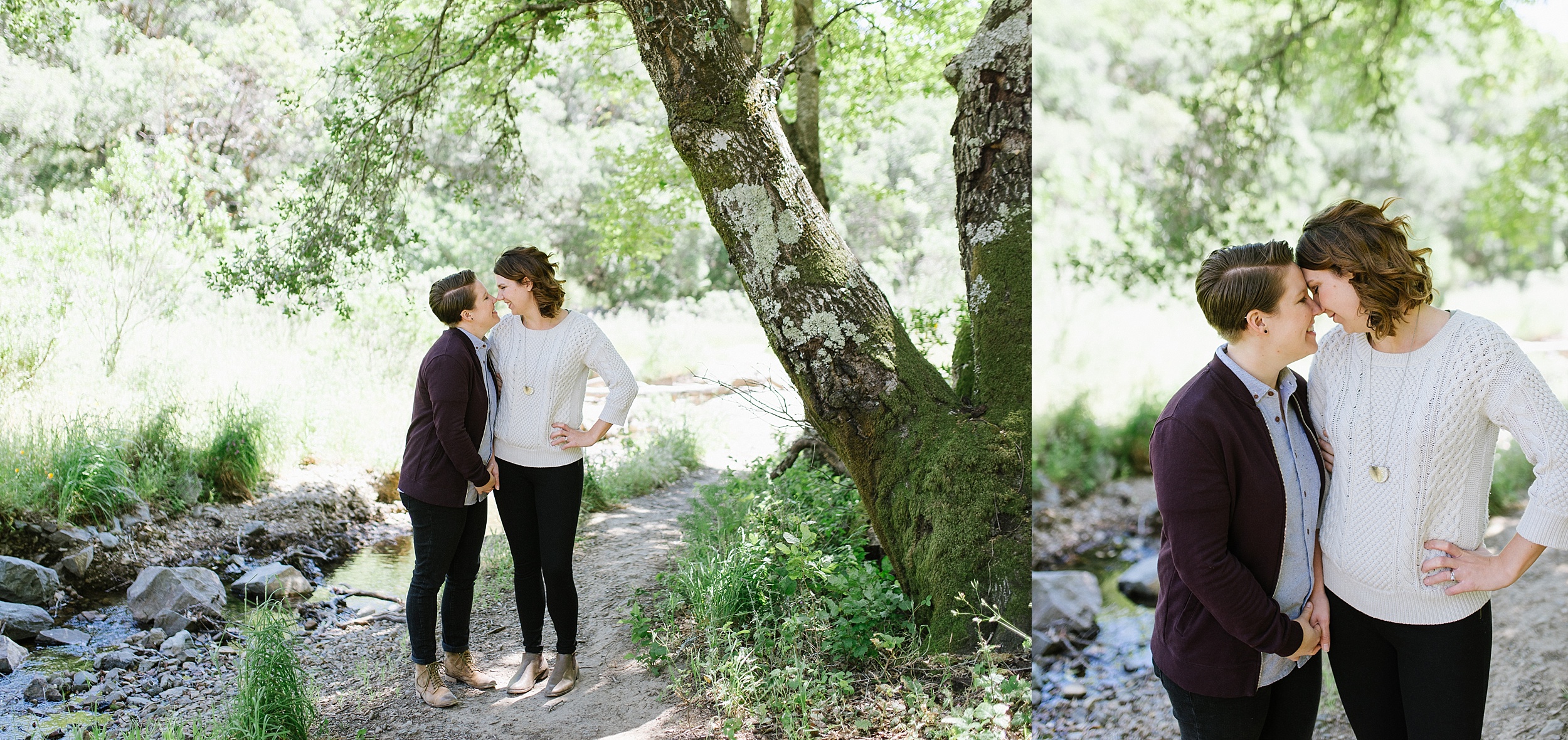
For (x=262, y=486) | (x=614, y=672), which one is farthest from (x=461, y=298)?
(x=262, y=486)

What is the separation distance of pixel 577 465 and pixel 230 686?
166 cm

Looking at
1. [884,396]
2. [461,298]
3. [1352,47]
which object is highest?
[1352,47]

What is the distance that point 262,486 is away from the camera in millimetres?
5578

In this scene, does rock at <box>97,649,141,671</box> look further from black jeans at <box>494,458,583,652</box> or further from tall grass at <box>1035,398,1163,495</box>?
tall grass at <box>1035,398,1163,495</box>

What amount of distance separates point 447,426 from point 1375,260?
2406 millimetres

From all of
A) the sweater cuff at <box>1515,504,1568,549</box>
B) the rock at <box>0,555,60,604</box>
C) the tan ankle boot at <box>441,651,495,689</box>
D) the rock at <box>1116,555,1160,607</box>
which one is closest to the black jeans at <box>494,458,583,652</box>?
the tan ankle boot at <box>441,651,495,689</box>

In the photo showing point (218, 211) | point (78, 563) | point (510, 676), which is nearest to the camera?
point (510, 676)

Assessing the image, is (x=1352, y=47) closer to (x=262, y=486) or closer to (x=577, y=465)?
(x=577, y=465)

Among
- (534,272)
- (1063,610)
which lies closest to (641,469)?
(1063,610)

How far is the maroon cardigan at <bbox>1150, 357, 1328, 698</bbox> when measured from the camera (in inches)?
57.3

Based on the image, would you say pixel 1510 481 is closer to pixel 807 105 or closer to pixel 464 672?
pixel 807 105

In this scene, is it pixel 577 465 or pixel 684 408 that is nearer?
pixel 577 465

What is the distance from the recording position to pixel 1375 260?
57.9 inches

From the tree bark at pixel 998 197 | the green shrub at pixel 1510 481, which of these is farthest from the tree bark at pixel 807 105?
the green shrub at pixel 1510 481
